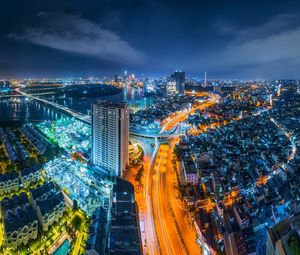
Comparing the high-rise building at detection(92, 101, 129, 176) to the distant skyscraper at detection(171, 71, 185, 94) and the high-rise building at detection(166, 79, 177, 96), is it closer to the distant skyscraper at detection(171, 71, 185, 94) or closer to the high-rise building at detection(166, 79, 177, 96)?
the high-rise building at detection(166, 79, 177, 96)

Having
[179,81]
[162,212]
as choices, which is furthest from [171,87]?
[162,212]

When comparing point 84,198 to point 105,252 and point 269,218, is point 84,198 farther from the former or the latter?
→ point 269,218

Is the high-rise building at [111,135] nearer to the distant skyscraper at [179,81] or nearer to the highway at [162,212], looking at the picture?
the highway at [162,212]

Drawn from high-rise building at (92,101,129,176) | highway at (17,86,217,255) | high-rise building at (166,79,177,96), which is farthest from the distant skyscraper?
high-rise building at (92,101,129,176)

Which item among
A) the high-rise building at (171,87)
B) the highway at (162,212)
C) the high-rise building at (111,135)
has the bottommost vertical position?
the highway at (162,212)

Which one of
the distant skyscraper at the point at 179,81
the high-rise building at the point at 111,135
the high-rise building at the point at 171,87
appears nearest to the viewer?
the high-rise building at the point at 111,135

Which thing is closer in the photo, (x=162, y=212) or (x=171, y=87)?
(x=162, y=212)

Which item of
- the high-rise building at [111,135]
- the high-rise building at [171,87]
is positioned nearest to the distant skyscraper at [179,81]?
the high-rise building at [171,87]

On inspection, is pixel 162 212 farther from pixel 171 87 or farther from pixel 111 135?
pixel 171 87
